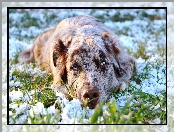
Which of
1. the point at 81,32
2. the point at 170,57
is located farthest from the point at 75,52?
the point at 170,57

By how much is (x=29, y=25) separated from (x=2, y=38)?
2392 mm

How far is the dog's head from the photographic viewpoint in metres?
4.30

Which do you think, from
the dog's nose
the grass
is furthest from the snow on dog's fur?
the grass

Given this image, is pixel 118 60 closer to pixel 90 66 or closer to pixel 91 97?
pixel 90 66

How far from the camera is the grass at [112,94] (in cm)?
389

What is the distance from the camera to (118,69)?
4.89 meters

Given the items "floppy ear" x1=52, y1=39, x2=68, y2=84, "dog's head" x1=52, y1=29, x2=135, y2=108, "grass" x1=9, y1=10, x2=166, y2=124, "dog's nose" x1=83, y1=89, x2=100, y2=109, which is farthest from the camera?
"floppy ear" x1=52, y1=39, x2=68, y2=84

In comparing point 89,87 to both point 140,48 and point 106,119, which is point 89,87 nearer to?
point 106,119

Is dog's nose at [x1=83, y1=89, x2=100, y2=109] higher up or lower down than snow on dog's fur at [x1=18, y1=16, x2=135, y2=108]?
lower down

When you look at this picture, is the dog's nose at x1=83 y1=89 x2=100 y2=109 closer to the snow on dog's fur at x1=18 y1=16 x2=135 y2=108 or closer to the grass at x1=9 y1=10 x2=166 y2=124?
the snow on dog's fur at x1=18 y1=16 x2=135 y2=108

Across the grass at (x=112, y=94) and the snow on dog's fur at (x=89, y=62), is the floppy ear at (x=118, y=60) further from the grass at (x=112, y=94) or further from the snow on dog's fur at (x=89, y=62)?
the grass at (x=112, y=94)

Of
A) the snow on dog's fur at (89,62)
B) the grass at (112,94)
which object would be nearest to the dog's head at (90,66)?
the snow on dog's fur at (89,62)

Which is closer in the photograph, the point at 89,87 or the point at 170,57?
the point at 89,87

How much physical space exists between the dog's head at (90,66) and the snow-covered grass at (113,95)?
0.47ft
